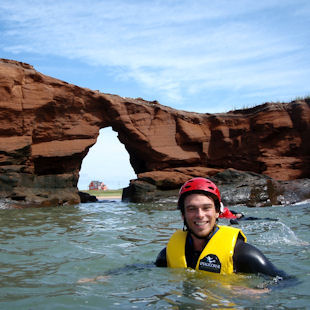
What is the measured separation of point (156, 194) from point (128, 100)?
245 inches

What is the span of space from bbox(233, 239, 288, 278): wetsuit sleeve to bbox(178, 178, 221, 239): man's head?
327mm

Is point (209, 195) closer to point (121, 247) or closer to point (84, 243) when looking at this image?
point (121, 247)

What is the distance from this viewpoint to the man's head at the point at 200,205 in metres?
3.41

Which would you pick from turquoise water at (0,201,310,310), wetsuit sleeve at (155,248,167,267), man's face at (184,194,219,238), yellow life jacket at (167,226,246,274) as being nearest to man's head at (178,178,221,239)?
man's face at (184,194,219,238)

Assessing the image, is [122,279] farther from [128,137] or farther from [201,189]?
[128,137]

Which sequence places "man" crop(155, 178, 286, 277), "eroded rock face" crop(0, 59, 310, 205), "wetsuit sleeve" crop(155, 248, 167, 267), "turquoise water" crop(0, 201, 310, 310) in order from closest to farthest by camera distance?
1. "turquoise water" crop(0, 201, 310, 310)
2. "man" crop(155, 178, 286, 277)
3. "wetsuit sleeve" crop(155, 248, 167, 267)
4. "eroded rock face" crop(0, 59, 310, 205)

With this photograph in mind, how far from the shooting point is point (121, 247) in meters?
6.34

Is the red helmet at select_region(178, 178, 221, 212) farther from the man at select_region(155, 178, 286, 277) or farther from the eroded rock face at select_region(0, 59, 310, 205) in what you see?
the eroded rock face at select_region(0, 59, 310, 205)

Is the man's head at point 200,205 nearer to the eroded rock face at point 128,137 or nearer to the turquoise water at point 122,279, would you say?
the turquoise water at point 122,279

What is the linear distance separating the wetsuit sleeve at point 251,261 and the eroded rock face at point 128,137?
14927 millimetres

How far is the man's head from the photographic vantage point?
3406mm

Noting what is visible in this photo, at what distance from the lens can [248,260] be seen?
331 centimetres

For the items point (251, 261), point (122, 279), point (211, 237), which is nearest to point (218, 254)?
point (211, 237)

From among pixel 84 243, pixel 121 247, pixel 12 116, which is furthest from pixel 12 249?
pixel 12 116
